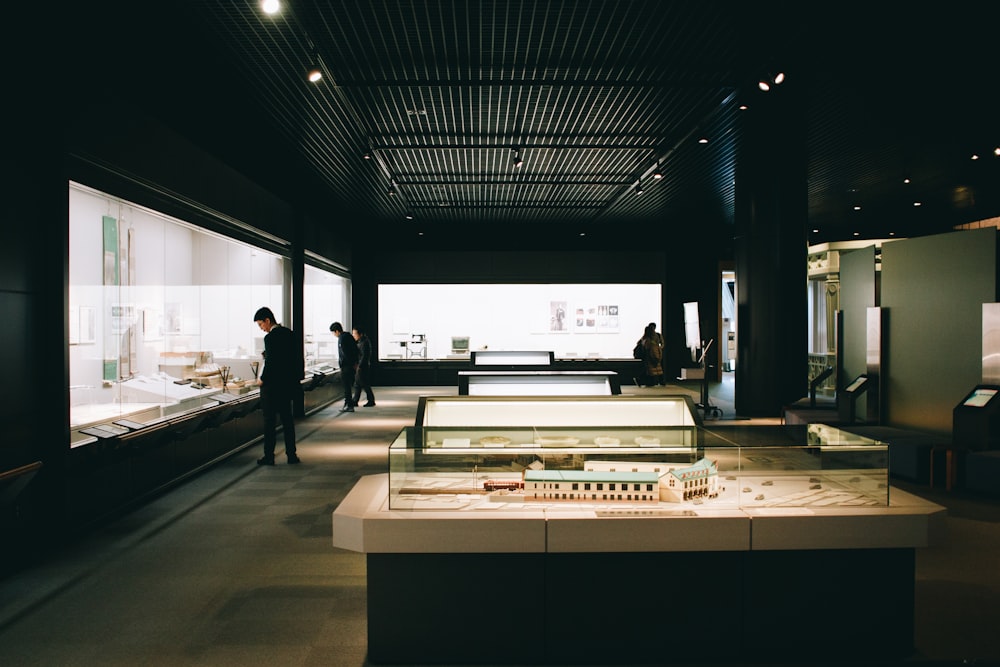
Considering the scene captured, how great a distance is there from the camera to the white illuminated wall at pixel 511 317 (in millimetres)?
18125

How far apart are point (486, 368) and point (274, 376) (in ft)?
8.27

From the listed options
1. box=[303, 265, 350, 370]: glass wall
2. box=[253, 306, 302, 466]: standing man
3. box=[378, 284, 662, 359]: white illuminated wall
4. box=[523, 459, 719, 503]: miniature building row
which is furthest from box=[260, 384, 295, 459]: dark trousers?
box=[378, 284, 662, 359]: white illuminated wall

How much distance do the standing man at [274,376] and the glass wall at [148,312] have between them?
0.70 m

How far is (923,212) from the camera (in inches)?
585

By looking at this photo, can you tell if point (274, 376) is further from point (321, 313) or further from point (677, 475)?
point (321, 313)

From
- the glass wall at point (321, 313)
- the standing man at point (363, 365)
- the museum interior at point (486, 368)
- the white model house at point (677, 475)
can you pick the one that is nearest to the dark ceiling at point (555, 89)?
the museum interior at point (486, 368)

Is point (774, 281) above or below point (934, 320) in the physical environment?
above

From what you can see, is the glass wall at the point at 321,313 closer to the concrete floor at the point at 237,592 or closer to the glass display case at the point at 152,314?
the glass display case at the point at 152,314

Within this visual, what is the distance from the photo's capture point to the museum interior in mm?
3119

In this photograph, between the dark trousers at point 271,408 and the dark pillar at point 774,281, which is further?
the dark pillar at point 774,281

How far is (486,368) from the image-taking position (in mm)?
8672

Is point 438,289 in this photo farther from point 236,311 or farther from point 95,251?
point 95,251

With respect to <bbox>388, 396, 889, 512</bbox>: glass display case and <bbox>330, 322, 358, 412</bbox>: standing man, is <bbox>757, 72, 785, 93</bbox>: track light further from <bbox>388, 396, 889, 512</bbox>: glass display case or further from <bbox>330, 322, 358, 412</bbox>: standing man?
<bbox>330, 322, 358, 412</bbox>: standing man

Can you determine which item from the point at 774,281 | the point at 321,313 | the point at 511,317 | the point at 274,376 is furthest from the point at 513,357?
the point at 511,317
